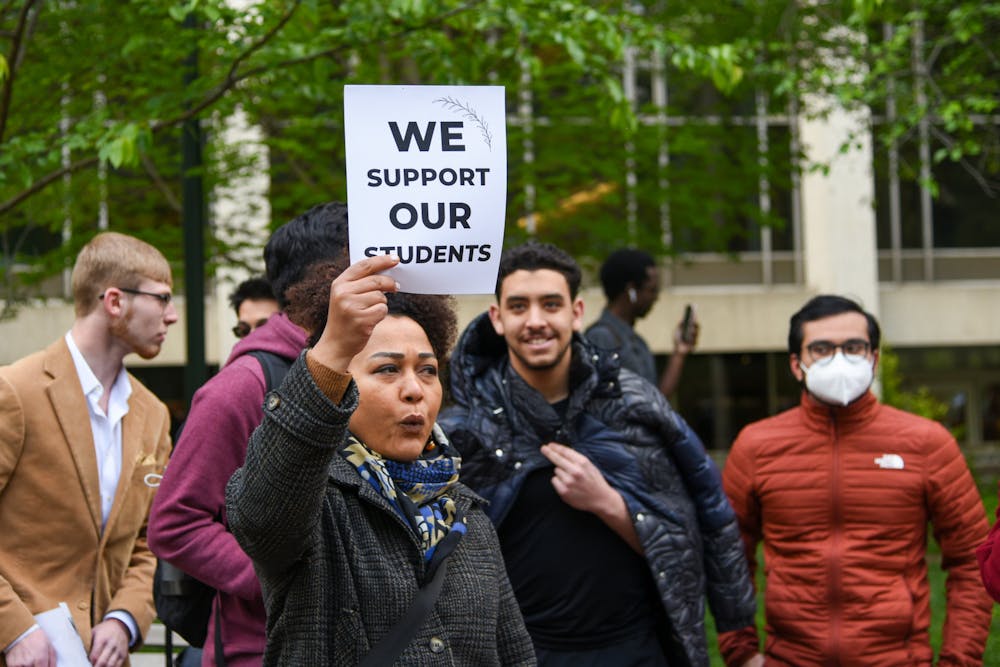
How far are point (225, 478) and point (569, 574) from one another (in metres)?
1.23

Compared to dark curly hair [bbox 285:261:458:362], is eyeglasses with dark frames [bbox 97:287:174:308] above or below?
above

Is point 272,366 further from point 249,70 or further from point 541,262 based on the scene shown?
point 249,70

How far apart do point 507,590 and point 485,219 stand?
3.06ft

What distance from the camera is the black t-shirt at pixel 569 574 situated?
4137 mm

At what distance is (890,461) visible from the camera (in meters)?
4.66

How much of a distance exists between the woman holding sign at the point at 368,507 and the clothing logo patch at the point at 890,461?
2.06 meters


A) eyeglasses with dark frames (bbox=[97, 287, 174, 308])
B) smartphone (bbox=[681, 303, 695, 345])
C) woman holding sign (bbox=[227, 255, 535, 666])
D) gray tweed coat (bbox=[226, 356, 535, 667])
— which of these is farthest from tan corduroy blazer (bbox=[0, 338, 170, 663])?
smartphone (bbox=[681, 303, 695, 345])

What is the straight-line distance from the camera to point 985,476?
77.3ft

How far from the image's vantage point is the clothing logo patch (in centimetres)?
465

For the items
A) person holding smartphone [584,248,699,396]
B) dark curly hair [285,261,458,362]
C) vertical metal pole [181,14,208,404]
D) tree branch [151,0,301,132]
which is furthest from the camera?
vertical metal pole [181,14,208,404]

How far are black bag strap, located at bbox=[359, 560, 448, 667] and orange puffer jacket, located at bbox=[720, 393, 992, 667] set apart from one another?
2243 mm

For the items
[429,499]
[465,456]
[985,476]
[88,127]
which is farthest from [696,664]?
[985,476]

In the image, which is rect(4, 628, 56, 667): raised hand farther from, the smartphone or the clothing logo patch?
the smartphone

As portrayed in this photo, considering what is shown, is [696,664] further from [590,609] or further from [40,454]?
[40,454]
